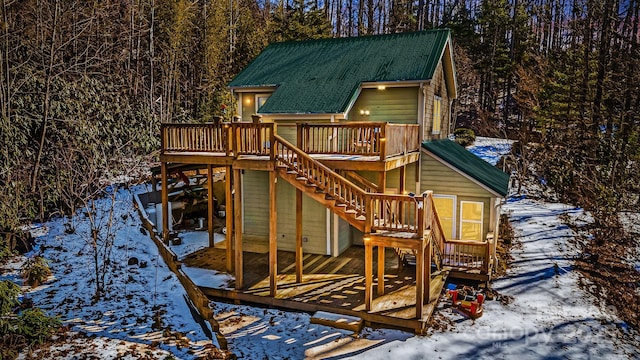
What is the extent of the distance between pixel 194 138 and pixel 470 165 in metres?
9.88

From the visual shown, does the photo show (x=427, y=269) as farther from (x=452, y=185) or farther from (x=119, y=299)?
(x=119, y=299)

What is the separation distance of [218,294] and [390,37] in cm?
1195

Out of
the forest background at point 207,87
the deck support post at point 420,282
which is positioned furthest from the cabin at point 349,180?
the forest background at point 207,87

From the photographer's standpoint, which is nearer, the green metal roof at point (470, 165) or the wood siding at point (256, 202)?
the green metal roof at point (470, 165)

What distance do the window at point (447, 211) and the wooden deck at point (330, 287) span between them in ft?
6.83

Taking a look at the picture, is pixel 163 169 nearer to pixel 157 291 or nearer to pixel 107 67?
pixel 157 291

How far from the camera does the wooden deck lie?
34.4 feet

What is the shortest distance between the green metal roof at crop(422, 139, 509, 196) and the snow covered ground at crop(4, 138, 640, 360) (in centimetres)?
311

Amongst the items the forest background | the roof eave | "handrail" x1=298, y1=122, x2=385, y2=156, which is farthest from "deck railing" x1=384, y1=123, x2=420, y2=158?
the forest background

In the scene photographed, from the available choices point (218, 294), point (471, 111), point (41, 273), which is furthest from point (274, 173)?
point (471, 111)

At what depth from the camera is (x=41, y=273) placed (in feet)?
35.0

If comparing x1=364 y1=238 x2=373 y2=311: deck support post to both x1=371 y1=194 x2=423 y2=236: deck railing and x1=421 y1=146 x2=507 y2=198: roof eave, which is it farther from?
x1=421 y1=146 x2=507 y2=198: roof eave

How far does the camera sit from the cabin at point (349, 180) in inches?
436

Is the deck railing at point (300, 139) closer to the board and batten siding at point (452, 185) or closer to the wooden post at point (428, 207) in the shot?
the board and batten siding at point (452, 185)
